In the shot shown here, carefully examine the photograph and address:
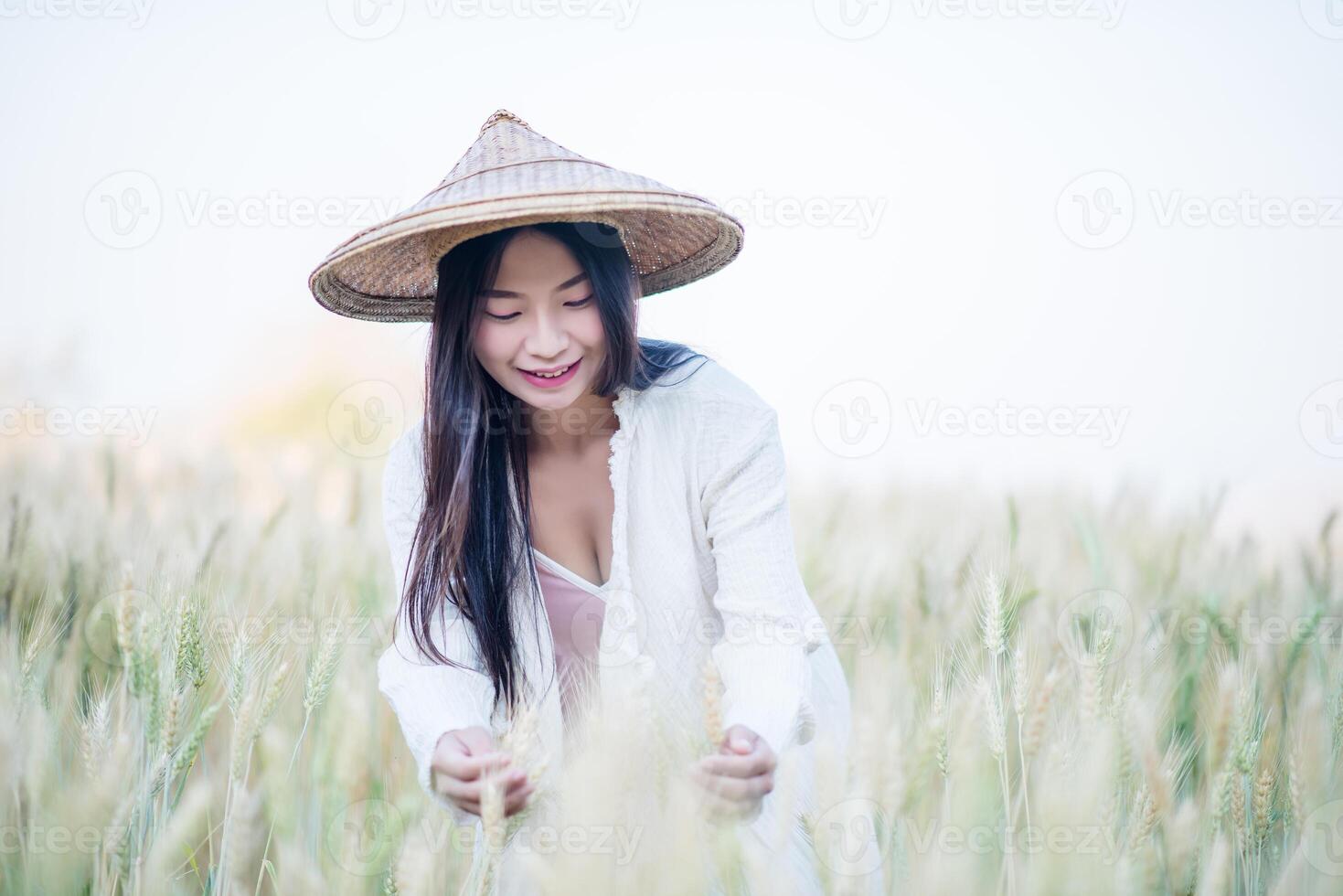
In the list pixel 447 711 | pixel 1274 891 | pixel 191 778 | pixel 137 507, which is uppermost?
pixel 137 507

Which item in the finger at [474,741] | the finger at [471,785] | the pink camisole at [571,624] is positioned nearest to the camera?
the finger at [471,785]

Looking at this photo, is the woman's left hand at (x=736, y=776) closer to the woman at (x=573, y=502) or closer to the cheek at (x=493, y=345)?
the woman at (x=573, y=502)

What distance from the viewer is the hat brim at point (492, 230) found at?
124 centimetres

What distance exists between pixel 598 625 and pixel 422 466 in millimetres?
392

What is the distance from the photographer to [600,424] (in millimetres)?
1688

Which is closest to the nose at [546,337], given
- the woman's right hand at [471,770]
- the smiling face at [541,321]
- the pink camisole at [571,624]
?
the smiling face at [541,321]

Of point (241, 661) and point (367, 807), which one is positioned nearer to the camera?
point (241, 661)

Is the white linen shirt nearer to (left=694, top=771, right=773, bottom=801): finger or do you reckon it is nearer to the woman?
the woman

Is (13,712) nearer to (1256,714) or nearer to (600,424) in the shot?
(600,424)

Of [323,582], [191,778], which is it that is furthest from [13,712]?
[323,582]

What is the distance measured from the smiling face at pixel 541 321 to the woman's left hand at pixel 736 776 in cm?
58

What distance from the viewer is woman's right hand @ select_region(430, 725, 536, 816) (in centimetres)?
99

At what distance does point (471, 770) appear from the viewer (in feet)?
3.69

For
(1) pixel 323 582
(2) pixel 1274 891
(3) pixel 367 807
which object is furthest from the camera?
(1) pixel 323 582
